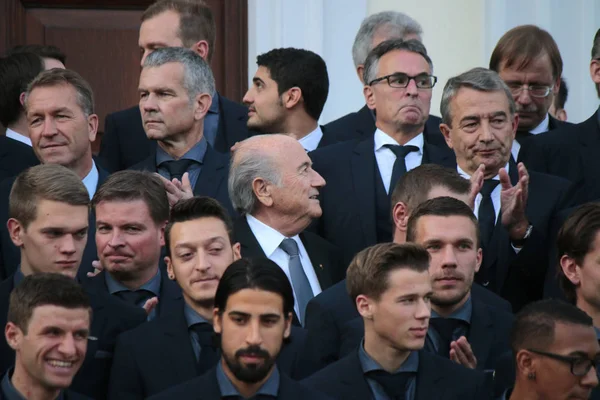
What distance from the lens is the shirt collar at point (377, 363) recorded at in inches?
293

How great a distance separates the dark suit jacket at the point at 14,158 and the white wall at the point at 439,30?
91.0 inches

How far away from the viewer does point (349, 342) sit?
25.8 ft

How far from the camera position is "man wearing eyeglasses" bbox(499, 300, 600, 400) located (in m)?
7.41

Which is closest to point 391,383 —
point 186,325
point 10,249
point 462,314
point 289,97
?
point 462,314

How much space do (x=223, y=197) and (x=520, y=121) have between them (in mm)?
1773

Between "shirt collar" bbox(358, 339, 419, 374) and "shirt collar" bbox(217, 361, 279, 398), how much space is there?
452mm

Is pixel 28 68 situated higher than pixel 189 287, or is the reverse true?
pixel 28 68

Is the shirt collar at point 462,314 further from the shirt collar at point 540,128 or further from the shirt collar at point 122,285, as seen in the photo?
the shirt collar at point 540,128

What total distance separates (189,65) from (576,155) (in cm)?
202

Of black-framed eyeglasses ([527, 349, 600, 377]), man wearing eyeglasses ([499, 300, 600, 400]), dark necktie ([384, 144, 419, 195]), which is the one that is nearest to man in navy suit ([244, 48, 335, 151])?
dark necktie ([384, 144, 419, 195])

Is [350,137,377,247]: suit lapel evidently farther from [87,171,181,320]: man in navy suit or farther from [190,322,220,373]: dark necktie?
[190,322,220,373]: dark necktie

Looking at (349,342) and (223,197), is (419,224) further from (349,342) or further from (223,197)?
(223,197)

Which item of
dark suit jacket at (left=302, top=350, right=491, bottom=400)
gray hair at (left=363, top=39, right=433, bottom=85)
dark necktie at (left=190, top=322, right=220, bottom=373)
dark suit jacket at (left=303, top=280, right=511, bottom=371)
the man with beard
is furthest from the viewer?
gray hair at (left=363, top=39, right=433, bottom=85)

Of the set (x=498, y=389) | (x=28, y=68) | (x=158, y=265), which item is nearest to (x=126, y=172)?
(x=158, y=265)
